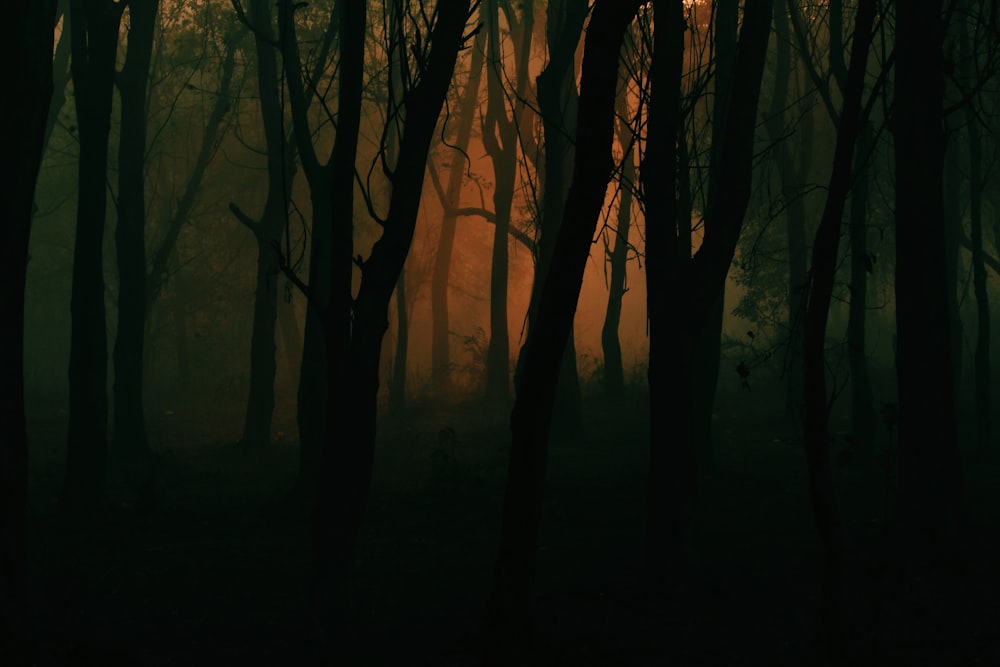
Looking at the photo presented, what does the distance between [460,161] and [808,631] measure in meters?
25.0

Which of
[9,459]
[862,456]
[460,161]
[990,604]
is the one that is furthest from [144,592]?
[460,161]

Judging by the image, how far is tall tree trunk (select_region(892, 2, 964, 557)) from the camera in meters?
7.99

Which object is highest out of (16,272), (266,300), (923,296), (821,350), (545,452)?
(266,300)

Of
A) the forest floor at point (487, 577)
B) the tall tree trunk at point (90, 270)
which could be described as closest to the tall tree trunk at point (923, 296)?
the forest floor at point (487, 577)

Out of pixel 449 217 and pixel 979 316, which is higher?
pixel 449 217

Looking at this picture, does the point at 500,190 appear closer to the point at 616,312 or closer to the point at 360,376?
the point at 616,312

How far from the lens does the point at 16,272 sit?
5184 millimetres

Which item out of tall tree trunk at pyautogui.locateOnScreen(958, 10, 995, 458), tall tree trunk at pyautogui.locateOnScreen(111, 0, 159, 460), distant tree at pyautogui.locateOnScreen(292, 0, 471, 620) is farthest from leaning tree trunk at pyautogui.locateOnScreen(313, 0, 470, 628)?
tall tree trunk at pyautogui.locateOnScreen(111, 0, 159, 460)

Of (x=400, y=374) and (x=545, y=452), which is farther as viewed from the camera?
(x=400, y=374)

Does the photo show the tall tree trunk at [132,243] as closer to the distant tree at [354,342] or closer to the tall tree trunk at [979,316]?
the distant tree at [354,342]

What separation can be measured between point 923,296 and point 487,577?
3.94m

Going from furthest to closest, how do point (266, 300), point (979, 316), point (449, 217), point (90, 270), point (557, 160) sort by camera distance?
point (449, 217) < point (266, 300) < point (557, 160) < point (979, 316) < point (90, 270)

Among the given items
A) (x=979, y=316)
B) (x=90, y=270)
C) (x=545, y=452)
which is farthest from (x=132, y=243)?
(x=545, y=452)

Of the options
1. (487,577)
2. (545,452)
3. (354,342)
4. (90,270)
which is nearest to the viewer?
(545,452)
